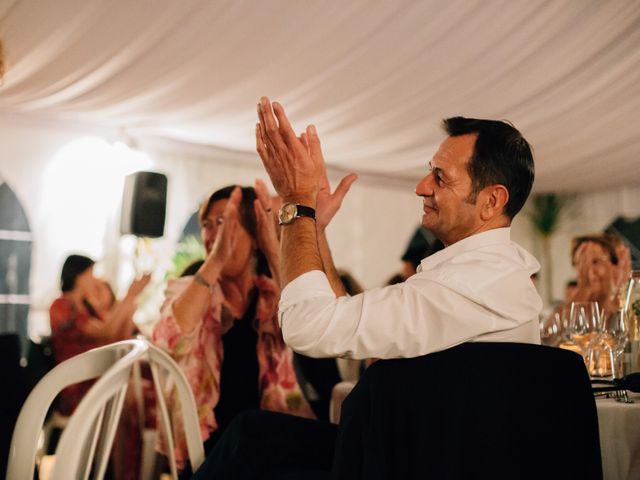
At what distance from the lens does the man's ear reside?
4.66ft

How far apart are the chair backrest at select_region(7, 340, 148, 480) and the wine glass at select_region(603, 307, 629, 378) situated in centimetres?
129

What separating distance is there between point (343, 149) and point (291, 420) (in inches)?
207

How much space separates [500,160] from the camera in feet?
4.70

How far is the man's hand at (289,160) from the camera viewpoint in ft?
→ 4.61

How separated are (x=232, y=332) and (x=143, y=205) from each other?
9.49 ft

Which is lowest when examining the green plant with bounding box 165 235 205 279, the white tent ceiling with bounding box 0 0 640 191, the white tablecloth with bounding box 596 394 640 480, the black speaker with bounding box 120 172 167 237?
the white tablecloth with bounding box 596 394 640 480

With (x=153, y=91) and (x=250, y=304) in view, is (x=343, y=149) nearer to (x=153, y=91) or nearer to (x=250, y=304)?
(x=153, y=91)

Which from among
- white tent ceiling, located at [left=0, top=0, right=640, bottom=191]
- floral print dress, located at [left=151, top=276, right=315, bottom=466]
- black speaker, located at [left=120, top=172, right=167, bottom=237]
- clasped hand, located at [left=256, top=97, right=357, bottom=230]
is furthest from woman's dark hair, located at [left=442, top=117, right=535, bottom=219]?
black speaker, located at [left=120, top=172, right=167, bottom=237]

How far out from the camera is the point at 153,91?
5.04 meters

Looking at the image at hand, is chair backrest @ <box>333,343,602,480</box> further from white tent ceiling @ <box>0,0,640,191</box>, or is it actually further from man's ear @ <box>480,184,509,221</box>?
white tent ceiling @ <box>0,0,640,191</box>

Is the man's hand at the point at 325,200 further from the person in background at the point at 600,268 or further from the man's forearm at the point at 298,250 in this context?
the person in background at the point at 600,268

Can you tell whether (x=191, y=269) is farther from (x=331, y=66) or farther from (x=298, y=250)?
(x=331, y=66)

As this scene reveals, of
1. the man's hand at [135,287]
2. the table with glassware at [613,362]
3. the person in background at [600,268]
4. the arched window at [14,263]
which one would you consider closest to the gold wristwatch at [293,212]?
the table with glassware at [613,362]

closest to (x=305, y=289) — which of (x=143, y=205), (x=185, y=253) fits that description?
(x=143, y=205)
